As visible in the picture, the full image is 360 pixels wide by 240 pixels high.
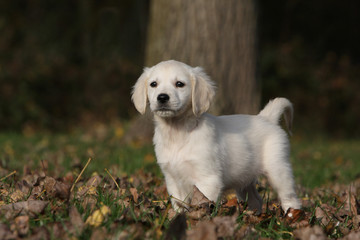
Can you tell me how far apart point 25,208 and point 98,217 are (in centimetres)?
43

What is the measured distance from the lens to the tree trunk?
6.23 meters

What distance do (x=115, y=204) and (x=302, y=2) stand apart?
13.5 metres

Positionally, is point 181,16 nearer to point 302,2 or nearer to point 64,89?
point 64,89

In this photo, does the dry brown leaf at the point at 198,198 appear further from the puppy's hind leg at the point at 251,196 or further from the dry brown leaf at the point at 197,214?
the puppy's hind leg at the point at 251,196

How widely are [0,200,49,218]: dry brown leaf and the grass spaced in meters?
0.04

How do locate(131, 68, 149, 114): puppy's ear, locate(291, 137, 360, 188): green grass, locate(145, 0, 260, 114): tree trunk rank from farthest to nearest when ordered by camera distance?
locate(145, 0, 260, 114): tree trunk
locate(291, 137, 360, 188): green grass
locate(131, 68, 149, 114): puppy's ear

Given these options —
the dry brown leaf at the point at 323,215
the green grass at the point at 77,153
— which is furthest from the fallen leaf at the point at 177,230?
the green grass at the point at 77,153

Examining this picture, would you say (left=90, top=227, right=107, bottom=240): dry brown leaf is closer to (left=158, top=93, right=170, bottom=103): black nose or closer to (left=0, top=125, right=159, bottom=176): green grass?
(left=158, top=93, right=170, bottom=103): black nose

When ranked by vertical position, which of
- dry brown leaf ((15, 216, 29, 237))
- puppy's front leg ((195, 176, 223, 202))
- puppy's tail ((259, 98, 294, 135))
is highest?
puppy's tail ((259, 98, 294, 135))

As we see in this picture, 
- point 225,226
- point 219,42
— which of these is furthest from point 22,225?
point 219,42

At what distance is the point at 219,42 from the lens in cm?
627

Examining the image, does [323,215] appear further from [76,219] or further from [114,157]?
[114,157]

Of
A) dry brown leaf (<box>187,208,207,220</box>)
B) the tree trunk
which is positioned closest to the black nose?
dry brown leaf (<box>187,208,207,220</box>)

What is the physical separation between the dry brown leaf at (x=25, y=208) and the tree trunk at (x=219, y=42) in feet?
13.3
